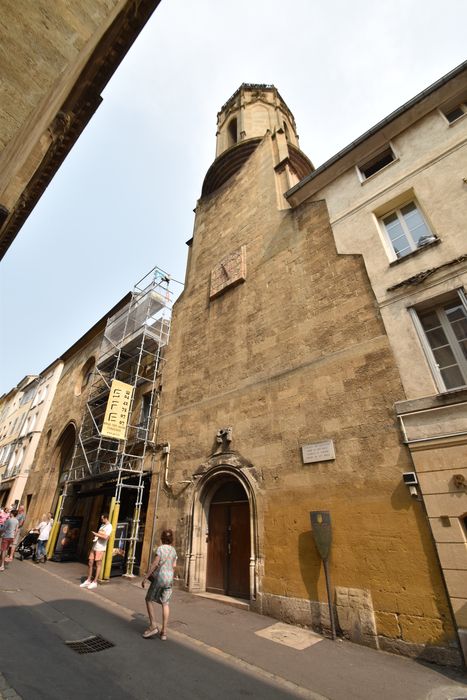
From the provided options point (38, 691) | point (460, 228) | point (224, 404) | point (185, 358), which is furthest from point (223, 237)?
point (38, 691)

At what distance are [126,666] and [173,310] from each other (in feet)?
34.8

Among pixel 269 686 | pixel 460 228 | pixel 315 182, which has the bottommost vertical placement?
pixel 269 686

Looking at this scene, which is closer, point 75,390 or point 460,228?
point 460,228

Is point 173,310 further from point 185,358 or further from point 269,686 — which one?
point 269,686

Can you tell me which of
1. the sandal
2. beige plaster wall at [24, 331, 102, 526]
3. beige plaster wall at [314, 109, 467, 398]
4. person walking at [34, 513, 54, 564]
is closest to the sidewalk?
the sandal

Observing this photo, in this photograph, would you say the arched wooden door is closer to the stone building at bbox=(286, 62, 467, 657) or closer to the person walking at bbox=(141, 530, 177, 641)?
the person walking at bbox=(141, 530, 177, 641)

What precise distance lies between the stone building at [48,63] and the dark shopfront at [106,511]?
921cm

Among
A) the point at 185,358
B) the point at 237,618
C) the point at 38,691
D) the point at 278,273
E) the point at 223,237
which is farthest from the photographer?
the point at 223,237

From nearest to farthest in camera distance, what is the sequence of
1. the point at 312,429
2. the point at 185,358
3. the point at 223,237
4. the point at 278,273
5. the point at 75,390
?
the point at 312,429 < the point at 278,273 < the point at 185,358 < the point at 223,237 < the point at 75,390

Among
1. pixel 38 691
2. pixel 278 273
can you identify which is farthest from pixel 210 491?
pixel 278 273

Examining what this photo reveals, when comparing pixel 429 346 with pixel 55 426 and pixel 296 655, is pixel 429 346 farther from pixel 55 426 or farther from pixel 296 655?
pixel 55 426

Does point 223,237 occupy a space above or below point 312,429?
above

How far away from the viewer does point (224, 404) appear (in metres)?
9.13

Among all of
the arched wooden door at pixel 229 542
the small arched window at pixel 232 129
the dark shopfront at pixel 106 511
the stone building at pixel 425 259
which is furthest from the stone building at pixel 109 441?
the small arched window at pixel 232 129
